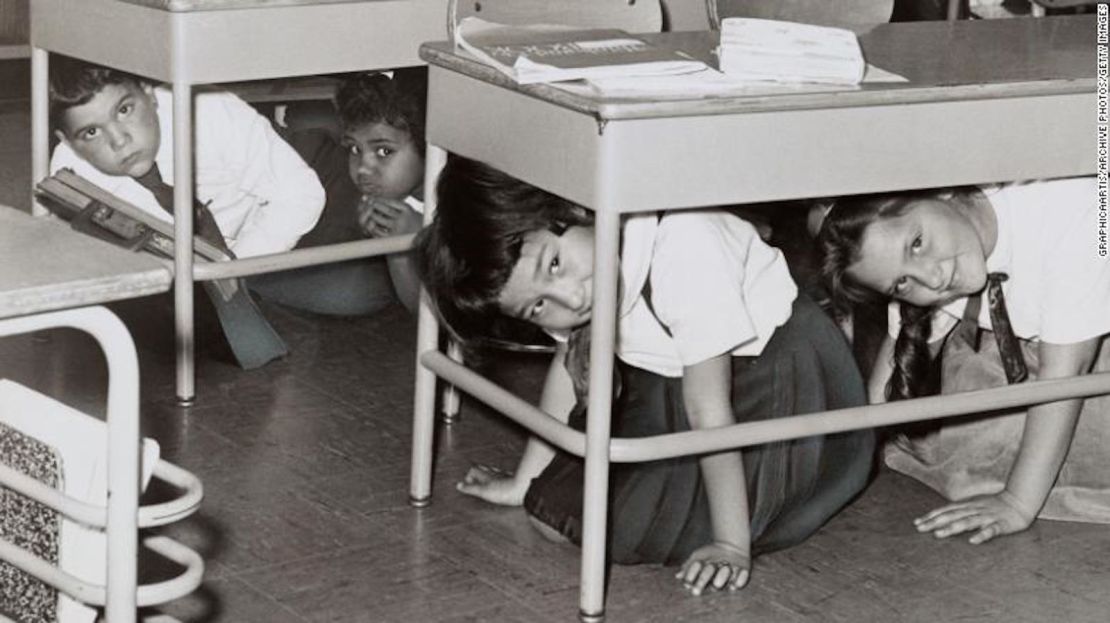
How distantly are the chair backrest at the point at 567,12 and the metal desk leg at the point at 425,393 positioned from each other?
22cm

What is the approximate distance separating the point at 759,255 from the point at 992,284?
43 centimetres

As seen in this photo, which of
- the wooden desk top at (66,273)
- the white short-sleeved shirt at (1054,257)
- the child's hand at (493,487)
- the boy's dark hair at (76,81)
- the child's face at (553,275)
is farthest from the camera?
the boy's dark hair at (76,81)

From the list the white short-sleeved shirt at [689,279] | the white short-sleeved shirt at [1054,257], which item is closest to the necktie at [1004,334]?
the white short-sleeved shirt at [1054,257]

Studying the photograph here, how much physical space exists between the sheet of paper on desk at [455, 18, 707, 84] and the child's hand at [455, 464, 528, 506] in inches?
29.3

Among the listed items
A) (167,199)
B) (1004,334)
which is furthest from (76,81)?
(1004,334)

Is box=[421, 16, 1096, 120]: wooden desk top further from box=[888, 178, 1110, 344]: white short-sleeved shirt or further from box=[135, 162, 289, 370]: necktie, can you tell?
box=[135, 162, 289, 370]: necktie

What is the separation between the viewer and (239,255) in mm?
3639

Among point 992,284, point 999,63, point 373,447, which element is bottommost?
point 373,447

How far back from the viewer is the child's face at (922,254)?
2686mm

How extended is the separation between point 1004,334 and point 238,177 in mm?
1603

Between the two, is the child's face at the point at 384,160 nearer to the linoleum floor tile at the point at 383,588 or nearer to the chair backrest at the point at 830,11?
the chair backrest at the point at 830,11

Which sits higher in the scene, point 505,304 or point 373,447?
point 505,304

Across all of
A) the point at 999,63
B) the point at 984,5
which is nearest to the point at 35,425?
the point at 999,63

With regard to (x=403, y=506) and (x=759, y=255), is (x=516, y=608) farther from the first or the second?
(x=759, y=255)
